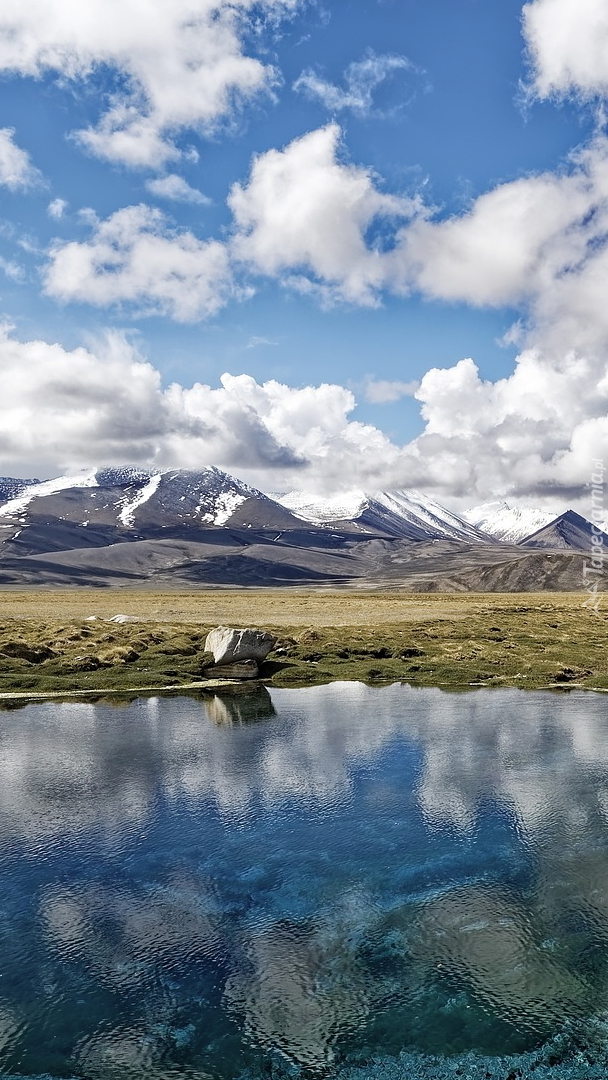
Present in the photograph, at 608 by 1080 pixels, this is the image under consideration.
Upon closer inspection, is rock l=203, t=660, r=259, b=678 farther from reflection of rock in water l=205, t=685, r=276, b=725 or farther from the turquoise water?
the turquoise water

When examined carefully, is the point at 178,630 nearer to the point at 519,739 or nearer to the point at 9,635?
the point at 9,635

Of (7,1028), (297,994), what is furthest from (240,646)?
(7,1028)

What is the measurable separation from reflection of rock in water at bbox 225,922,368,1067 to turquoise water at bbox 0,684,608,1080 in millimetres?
51

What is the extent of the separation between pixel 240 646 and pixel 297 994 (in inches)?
1579

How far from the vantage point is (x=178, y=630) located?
245 feet

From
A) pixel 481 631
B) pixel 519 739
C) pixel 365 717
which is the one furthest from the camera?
pixel 481 631

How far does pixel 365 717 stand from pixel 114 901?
79.1ft

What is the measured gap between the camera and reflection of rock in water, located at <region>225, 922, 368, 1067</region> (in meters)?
15.2

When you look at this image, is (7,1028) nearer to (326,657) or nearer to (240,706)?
(240,706)

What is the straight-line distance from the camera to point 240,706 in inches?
1826

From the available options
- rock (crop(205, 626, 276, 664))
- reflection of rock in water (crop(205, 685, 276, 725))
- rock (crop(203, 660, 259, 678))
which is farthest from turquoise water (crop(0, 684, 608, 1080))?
rock (crop(205, 626, 276, 664))

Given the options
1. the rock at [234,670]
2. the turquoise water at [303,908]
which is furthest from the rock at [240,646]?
the turquoise water at [303,908]

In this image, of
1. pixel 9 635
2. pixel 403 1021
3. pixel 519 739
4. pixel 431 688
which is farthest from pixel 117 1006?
pixel 9 635

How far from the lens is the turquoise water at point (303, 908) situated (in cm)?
1504
